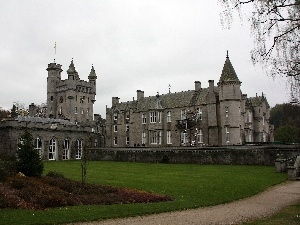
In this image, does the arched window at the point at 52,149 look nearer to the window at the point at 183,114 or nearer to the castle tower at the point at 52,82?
the window at the point at 183,114

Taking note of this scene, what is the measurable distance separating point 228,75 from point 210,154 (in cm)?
1421

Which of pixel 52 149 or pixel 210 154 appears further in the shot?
pixel 52 149

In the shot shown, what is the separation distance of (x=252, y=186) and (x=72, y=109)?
65.3 m

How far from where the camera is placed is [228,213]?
50.0 ft

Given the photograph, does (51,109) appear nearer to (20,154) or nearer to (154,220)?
(20,154)

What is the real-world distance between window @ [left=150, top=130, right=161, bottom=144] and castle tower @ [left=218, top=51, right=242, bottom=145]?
13.9 m

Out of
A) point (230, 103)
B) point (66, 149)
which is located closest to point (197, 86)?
point (230, 103)

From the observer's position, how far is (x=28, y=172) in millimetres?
22312

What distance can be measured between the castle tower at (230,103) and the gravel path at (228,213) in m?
32.3

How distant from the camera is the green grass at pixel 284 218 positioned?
13.0m

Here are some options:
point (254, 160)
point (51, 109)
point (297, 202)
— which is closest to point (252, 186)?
point (297, 202)

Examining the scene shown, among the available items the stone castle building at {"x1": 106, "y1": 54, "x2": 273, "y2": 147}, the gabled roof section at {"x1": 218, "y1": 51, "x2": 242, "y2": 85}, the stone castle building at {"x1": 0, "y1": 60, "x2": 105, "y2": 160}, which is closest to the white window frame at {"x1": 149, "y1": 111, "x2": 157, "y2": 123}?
the stone castle building at {"x1": 106, "y1": 54, "x2": 273, "y2": 147}

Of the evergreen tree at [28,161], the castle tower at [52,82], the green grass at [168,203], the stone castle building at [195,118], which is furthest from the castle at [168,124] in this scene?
the green grass at [168,203]

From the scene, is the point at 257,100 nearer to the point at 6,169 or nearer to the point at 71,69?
the point at 71,69
